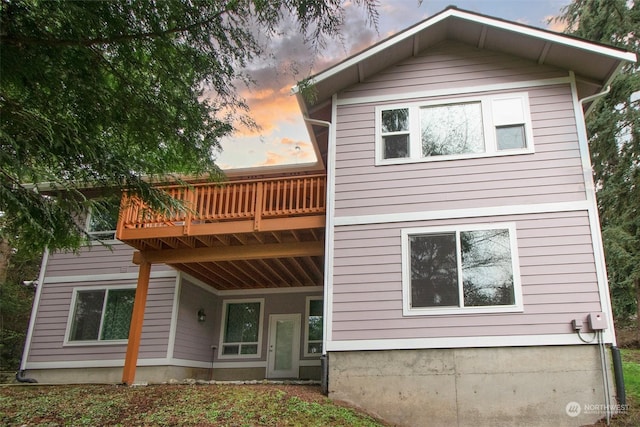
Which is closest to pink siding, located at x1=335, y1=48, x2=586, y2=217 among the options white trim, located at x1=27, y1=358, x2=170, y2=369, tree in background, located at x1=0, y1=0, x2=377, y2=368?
tree in background, located at x1=0, y1=0, x2=377, y2=368

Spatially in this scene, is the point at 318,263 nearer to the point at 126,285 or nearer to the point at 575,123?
the point at 126,285

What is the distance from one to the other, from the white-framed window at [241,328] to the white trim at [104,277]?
5.96 ft

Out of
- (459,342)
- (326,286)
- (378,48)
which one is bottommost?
(459,342)

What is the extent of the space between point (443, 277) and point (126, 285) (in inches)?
289

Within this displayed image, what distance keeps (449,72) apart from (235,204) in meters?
4.63

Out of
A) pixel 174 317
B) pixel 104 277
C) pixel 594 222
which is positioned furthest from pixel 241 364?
pixel 594 222

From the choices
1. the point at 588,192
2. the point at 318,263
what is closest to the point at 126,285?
the point at 318,263

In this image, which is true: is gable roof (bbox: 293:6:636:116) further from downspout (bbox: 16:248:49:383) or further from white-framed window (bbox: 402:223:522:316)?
downspout (bbox: 16:248:49:383)

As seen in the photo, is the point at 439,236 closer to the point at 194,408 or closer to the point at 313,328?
the point at 194,408

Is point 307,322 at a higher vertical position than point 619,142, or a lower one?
lower

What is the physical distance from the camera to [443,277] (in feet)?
24.7

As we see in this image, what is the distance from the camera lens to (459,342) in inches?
281

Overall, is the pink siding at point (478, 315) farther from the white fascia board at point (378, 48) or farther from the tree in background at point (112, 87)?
the tree in background at point (112, 87)

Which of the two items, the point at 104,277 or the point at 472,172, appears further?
the point at 104,277
